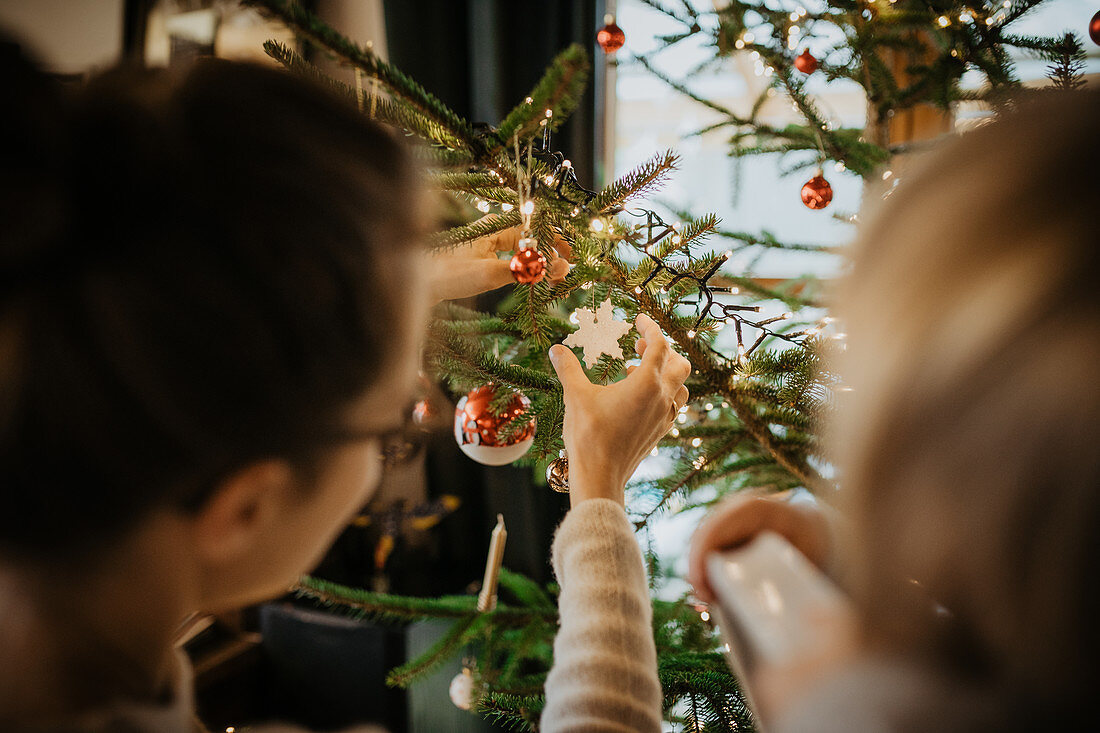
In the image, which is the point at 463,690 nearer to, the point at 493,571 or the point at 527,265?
the point at 493,571

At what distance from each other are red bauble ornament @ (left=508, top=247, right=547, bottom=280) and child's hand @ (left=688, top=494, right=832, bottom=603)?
0.85 feet

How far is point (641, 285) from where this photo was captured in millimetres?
679

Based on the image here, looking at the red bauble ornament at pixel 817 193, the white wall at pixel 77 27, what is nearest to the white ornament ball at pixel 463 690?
the red bauble ornament at pixel 817 193

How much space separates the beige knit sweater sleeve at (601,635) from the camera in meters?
0.47

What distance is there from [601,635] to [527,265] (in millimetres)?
319

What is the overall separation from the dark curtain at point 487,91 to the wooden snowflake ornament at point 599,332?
105 centimetres

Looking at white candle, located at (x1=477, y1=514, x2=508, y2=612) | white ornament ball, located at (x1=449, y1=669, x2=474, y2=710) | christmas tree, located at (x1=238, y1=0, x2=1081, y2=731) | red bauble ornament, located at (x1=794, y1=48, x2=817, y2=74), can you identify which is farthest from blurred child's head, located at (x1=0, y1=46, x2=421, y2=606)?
red bauble ornament, located at (x1=794, y1=48, x2=817, y2=74)

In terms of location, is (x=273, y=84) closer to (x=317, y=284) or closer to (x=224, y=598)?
(x=317, y=284)

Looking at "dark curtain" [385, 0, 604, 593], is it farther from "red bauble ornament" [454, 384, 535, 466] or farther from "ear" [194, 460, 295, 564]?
"ear" [194, 460, 295, 564]

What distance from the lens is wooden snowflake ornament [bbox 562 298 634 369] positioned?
67 cm

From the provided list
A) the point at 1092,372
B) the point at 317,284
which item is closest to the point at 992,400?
the point at 1092,372

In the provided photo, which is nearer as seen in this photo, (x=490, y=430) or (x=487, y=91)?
(x=490, y=430)

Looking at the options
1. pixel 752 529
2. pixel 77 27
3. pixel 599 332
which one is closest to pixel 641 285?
pixel 599 332

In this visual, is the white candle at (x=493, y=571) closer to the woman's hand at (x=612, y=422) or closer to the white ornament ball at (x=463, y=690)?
the white ornament ball at (x=463, y=690)
